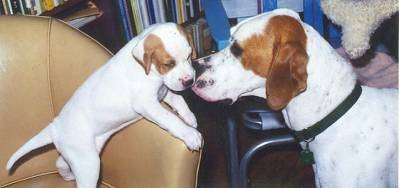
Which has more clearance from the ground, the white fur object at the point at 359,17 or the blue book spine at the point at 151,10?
the white fur object at the point at 359,17

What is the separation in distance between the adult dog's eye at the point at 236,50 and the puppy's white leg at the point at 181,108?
1.27 ft

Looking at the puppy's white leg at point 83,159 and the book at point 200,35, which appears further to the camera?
the book at point 200,35

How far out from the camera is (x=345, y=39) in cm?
178

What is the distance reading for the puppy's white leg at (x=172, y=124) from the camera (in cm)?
173

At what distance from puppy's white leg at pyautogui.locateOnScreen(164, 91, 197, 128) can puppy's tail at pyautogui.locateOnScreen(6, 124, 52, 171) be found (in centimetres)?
46

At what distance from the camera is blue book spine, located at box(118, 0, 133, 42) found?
293 cm

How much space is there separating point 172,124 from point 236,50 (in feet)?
1.13

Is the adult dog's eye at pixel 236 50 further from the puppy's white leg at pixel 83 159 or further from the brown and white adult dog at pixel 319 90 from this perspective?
the puppy's white leg at pixel 83 159

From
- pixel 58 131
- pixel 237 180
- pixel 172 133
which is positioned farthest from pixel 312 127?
pixel 58 131

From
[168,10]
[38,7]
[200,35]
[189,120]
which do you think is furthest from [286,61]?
[200,35]

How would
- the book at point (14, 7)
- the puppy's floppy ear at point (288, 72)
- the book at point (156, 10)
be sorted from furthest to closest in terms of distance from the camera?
1. the book at point (156, 10)
2. the book at point (14, 7)
3. the puppy's floppy ear at point (288, 72)

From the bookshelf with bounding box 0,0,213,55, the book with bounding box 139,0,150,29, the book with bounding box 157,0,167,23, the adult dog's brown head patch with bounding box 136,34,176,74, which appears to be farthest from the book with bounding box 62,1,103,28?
the adult dog's brown head patch with bounding box 136,34,176,74

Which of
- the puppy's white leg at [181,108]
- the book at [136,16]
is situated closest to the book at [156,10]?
the book at [136,16]

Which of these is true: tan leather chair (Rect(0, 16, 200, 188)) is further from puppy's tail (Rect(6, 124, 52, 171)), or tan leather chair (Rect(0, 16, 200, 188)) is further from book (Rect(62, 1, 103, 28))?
book (Rect(62, 1, 103, 28))
